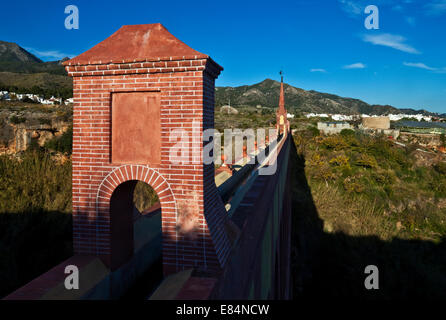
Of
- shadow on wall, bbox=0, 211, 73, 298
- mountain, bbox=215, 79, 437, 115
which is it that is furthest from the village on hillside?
mountain, bbox=215, 79, 437, 115

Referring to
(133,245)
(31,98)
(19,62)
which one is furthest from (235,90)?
(133,245)

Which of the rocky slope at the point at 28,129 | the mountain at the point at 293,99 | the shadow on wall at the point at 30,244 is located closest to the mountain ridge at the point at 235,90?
the mountain at the point at 293,99

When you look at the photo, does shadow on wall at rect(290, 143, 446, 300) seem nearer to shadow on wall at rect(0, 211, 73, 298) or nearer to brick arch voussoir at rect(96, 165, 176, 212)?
shadow on wall at rect(0, 211, 73, 298)

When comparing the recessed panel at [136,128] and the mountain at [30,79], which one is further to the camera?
the mountain at [30,79]

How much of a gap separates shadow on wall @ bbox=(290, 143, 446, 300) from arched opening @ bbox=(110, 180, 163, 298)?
11.8 meters

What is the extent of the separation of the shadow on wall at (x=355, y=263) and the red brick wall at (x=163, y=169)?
12865 millimetres

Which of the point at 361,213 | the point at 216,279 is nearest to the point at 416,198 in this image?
the point at 361,213

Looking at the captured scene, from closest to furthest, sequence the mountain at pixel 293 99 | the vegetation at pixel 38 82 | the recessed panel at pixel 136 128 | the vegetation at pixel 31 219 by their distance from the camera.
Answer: the recessed panel at pixel 136 128 → the vegetation at pixel 31 219 → the vegetation at pixel 38 82 → the mountain at pixel 293 99

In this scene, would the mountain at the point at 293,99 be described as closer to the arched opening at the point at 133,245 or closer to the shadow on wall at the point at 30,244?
the shadow on wall at the point at 30,244

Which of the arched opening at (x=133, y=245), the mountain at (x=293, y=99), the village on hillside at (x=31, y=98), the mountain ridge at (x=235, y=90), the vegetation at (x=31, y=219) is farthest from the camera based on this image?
the mountain at (x=293, y=99)

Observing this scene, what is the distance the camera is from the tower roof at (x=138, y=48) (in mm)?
2958

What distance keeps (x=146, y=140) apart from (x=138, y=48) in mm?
1027

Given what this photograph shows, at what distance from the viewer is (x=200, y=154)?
2.95 m
